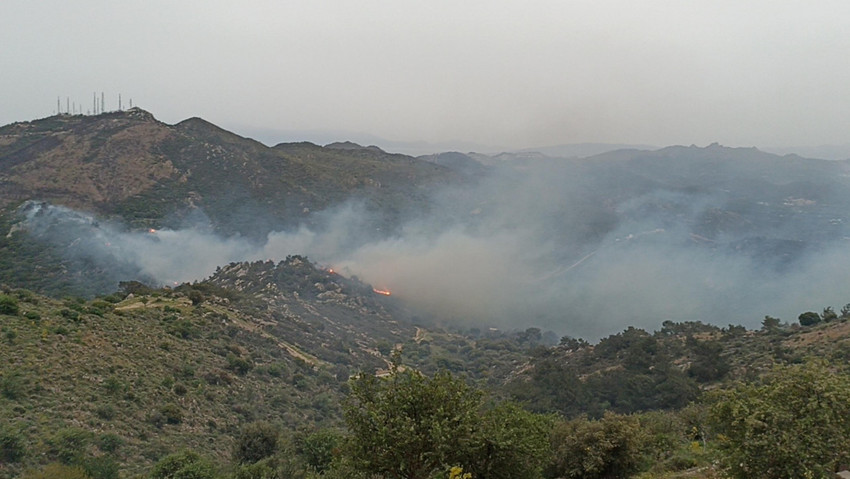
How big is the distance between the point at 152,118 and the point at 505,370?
122124mm

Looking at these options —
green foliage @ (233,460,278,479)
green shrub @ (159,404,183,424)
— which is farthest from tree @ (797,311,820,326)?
green shrub @ (159,404,183,424)

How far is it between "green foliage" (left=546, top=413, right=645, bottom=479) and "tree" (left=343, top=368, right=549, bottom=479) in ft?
16.7

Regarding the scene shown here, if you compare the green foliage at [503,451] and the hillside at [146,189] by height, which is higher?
the hillside at [146,189]

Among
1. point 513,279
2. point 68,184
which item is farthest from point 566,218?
point 68,184

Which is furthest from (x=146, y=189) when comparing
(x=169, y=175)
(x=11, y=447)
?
(x=11, y=447)

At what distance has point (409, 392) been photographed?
14016 millimetres

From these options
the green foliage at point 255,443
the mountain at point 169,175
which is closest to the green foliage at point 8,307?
the green foliage at point 255,443

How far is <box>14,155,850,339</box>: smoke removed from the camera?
105m

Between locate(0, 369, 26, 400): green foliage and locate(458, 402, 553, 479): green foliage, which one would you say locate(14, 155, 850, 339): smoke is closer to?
locate(0, 369, 26, 400): green foliage

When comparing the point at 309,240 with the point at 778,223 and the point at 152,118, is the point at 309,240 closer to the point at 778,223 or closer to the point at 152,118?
the point at 152,118

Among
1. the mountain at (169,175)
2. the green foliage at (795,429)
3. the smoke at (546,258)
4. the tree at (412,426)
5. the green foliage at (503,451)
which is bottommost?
the smoke at (546,258)

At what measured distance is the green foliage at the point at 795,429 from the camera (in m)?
10.6

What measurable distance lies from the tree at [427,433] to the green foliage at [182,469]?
11957 millimetres

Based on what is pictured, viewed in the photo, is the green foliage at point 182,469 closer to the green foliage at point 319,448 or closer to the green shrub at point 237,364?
the green foliage at point 319,448
